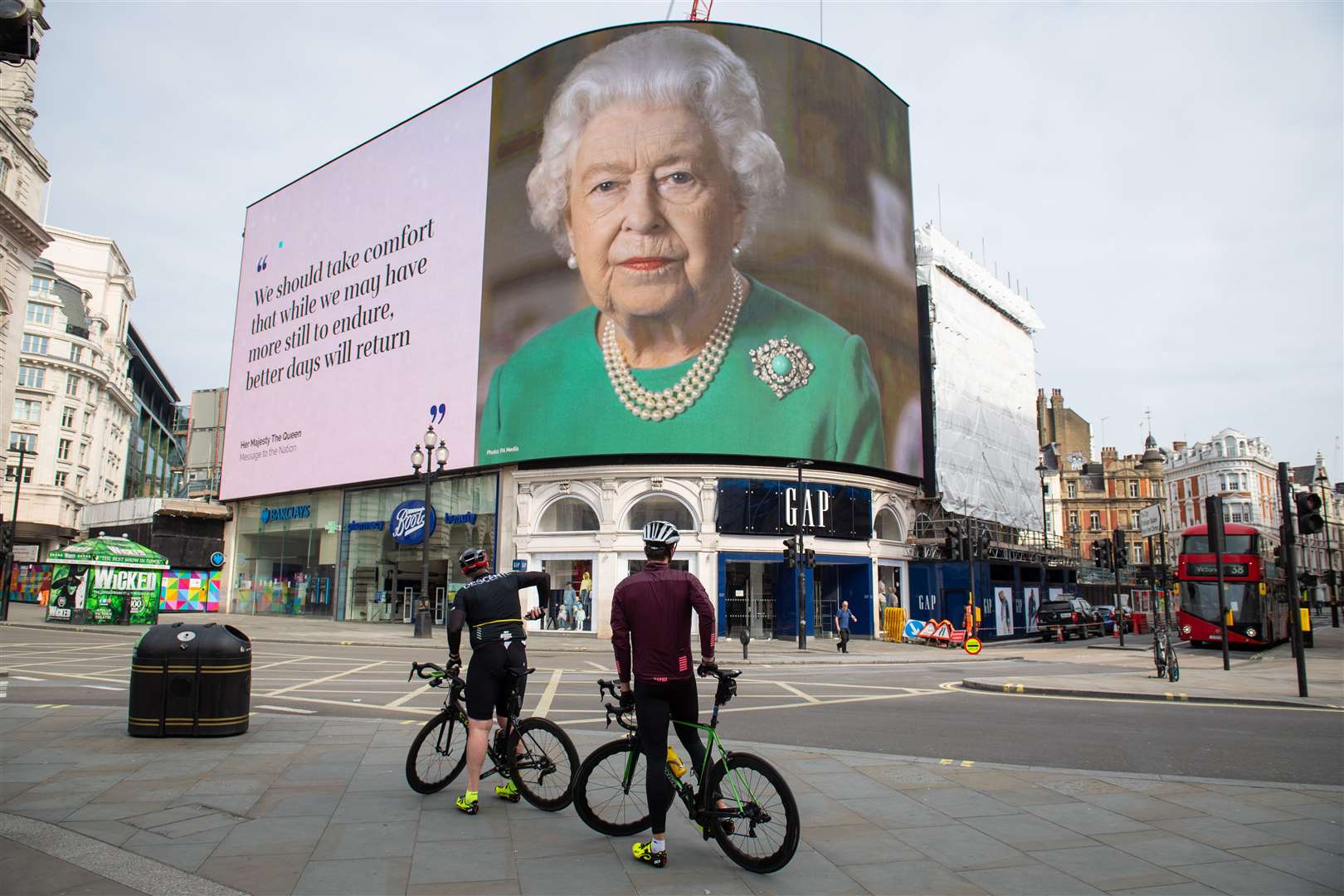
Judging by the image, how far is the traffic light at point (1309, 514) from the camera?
1516 cm

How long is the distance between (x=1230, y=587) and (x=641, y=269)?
23924 millimetres

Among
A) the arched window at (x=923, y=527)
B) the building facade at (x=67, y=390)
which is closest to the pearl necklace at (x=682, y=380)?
the arched window at (x=923, y=527)

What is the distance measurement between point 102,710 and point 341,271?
133 feet

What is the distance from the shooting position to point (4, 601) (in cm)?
3612

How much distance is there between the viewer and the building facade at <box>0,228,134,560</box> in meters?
73.6

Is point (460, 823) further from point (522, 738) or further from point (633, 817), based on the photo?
point (633, 817)

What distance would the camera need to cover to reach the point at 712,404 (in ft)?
117

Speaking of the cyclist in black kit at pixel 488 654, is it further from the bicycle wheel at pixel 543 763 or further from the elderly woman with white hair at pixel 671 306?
the elderly woman with white hair at pixel 671 306

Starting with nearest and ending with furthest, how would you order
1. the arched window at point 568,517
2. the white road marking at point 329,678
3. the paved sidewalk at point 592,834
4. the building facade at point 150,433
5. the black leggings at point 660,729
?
the paved sidewalk at point 592,834
the black leggings at point 660,729
the white road marking at point 329,678
the arched window at point 568,517
the building facade at point 150,433

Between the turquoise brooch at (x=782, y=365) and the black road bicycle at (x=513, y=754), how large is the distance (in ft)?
98.4

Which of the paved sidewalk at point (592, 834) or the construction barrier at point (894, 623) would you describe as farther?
the construction barrier at point (894, 623)

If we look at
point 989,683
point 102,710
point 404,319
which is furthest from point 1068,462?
point 102,710

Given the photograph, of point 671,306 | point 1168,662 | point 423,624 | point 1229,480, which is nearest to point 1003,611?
point 671,306

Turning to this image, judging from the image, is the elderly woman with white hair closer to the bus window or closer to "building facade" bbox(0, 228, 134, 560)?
the bus window
